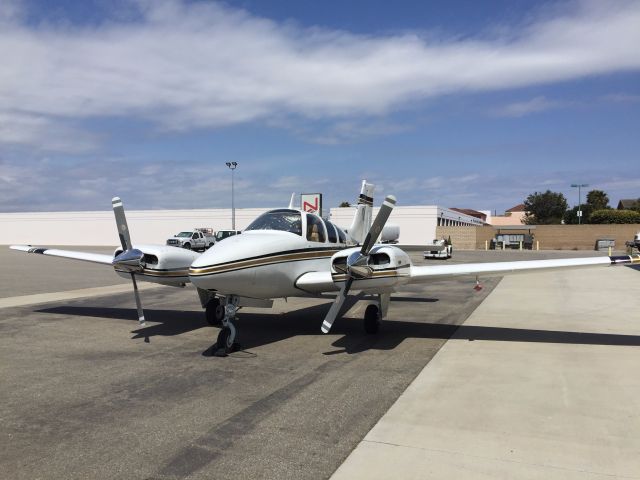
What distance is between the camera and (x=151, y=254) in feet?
36.8

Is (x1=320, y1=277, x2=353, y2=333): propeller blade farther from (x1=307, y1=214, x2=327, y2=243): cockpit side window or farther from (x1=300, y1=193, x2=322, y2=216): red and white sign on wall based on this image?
(x1=300, y1=193, x2=322, y2=216): red and white sign on wall

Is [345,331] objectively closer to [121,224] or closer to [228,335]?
[228,335]

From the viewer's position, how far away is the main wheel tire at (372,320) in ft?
35.2

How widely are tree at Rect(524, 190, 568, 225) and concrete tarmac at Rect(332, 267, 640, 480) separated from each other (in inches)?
4033

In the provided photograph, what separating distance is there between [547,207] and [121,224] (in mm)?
108794

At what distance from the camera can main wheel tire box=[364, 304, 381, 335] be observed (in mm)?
10719

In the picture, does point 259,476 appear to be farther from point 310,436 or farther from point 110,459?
point 110,459

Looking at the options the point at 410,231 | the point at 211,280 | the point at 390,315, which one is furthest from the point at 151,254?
the point at 410,231

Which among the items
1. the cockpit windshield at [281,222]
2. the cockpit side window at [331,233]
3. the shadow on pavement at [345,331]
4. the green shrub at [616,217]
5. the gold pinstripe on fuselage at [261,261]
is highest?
the green shrub at [616,217]

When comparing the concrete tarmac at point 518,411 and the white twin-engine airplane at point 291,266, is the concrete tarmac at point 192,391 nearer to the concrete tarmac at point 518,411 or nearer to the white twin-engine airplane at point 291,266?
the concrete tarmac at point 518,411

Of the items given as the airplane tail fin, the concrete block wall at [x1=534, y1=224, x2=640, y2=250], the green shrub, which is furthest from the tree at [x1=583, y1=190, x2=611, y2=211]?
the airplane tail fin

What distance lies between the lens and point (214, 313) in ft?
39.5

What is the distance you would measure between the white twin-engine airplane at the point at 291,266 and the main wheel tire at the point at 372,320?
0.02 meters

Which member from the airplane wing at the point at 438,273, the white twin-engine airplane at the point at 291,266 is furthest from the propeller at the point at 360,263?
the airplane wing at the point at 438,273
